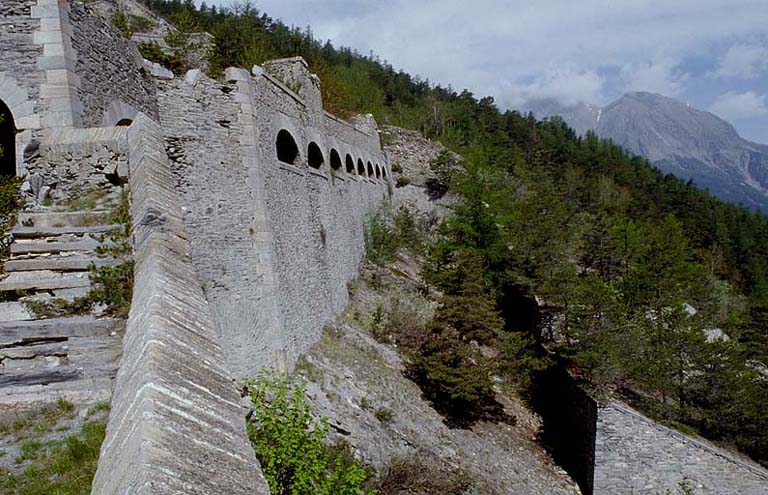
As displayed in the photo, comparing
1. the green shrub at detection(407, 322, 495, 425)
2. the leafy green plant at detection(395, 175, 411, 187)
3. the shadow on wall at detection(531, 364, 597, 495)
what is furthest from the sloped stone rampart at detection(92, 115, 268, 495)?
the leafy green plant at detection(395, 175, 411, 187)

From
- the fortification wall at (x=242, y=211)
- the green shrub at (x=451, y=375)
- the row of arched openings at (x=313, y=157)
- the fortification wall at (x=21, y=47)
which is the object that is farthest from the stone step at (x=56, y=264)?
the green shrub at (x=451, y=375)

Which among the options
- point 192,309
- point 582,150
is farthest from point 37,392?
point 582,150

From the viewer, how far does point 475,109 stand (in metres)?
59.2

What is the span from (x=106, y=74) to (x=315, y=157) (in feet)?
26.0

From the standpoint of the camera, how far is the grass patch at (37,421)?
10.2 ft

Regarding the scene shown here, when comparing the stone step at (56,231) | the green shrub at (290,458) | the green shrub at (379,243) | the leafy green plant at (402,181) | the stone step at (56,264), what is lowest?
the green shrub at (290,458)

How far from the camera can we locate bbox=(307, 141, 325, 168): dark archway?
14.5 meters

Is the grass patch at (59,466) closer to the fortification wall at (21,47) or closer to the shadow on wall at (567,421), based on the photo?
the fortification wall at (21,47)

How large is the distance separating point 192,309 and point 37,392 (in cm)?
135

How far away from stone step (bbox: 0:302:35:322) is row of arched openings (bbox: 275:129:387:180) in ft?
24.9

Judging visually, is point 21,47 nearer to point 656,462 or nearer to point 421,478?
point 421,478

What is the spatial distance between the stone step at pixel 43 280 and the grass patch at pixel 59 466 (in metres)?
1.58

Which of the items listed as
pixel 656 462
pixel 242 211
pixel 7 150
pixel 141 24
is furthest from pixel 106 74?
pixel 141 24

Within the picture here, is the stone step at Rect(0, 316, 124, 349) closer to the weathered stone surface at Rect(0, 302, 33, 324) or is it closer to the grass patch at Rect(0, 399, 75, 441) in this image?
the weathered stone surface at Rect(0, 302, 33, 324)
